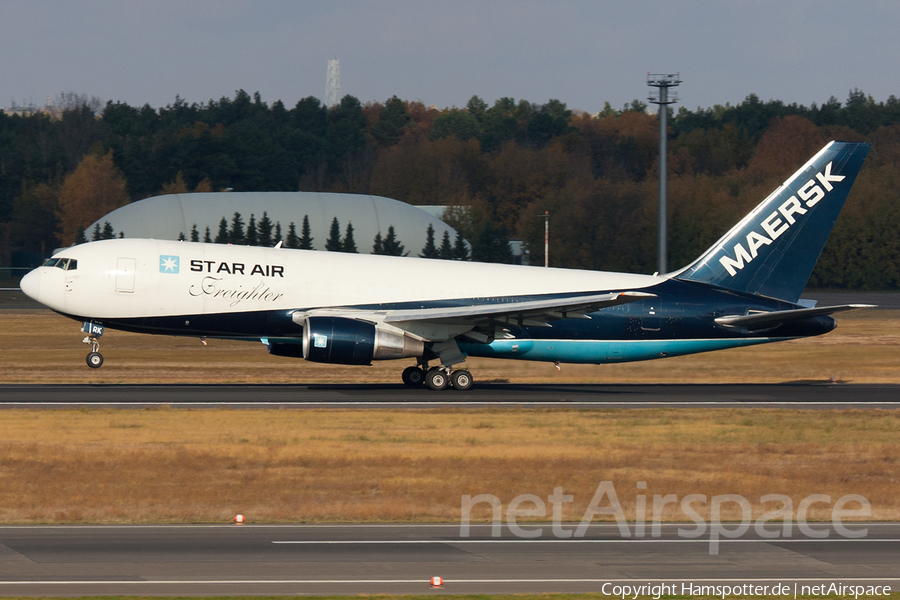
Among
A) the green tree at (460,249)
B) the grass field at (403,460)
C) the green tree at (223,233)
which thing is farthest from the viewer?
the green tree at (460,249)

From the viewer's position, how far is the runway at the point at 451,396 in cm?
3087

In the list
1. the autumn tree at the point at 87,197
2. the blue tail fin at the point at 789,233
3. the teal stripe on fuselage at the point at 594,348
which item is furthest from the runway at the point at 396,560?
the autumn tree at the point at 87,197

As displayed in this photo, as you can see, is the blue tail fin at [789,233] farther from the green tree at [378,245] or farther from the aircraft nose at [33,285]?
the green tree at [378,245]

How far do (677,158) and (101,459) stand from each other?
135 metres

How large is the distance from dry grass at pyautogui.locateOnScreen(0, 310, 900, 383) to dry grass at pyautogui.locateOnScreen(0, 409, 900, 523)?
422 inches

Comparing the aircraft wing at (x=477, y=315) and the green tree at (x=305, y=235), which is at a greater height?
the green tree at (x=305, y=235)

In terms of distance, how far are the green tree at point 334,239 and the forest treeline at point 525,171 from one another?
13.6 m

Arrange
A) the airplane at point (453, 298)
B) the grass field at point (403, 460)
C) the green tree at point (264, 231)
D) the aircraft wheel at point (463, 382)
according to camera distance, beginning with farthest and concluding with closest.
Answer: the green tree at point (264, 231) < the aircraft wheel at point (463, 382) < the airplane at point (453, 298) < the grass field at point (403, 460)

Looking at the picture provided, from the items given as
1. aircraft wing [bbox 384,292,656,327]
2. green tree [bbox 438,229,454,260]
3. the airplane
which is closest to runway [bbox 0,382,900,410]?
the airplane

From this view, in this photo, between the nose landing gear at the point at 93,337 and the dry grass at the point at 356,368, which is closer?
the nose landing gear at the point at 93,337

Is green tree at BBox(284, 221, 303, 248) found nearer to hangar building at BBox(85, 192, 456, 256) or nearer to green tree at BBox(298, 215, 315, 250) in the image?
green tree at BBox(298, 215, 315, 250)

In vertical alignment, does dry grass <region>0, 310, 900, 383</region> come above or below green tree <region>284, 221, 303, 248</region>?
below

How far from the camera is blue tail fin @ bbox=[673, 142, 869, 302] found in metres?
37.4

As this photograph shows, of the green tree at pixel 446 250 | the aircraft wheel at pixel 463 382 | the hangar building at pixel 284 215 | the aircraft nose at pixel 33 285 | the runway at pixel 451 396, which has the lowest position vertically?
the runway at pixel 451 396
